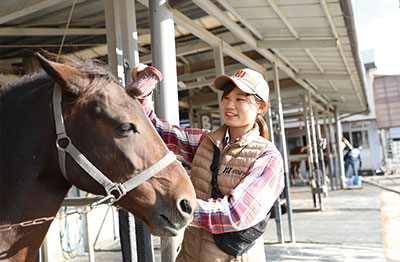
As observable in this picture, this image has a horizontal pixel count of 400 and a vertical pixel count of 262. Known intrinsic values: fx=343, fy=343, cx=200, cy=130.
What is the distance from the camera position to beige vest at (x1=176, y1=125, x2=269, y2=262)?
54.8 inches

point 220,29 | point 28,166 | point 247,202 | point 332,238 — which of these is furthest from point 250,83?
point 332,238

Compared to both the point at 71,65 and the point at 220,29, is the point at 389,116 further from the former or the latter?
the point at 71,65

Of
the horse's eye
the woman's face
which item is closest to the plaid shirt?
the woman's face

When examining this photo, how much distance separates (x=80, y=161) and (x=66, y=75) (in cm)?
31

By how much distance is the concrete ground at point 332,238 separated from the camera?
4.46m

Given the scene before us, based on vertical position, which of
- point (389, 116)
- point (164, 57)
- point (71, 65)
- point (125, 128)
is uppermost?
point (389, 116)

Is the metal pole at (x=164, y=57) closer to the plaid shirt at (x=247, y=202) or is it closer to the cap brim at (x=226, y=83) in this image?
the cap brim at (x=226, y=83)

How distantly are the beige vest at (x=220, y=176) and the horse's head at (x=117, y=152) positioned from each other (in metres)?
0.22

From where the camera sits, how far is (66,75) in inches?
46.9

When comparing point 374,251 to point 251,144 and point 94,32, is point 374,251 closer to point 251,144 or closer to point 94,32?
point 251,144

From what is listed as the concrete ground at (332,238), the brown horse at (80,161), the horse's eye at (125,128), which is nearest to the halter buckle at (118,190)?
the brown horse at (80,161)

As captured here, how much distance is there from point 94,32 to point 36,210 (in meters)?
3.26

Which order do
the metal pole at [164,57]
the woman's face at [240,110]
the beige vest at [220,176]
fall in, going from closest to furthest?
the beige vest at [220,176] → the woman's face at [240,110] → the metal pole at [164,57]

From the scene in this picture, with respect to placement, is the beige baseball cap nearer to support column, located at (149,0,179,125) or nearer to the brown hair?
the brown hair
